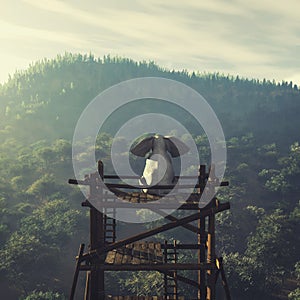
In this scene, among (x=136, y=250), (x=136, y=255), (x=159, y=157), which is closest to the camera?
(x=136, y=255)

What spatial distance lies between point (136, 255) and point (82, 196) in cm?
4466

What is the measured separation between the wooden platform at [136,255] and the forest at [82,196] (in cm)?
2005

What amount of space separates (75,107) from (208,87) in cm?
6567

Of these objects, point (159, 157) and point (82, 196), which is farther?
point (82, 196)

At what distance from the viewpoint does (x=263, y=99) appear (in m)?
144

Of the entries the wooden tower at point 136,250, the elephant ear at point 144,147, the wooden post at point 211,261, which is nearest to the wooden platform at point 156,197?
the wooden tower at point 136,250

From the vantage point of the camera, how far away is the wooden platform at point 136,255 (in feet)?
30.6

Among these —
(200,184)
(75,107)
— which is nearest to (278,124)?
(75,107)

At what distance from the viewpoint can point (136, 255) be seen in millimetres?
10062

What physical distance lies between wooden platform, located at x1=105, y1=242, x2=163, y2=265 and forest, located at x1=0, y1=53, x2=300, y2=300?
20054 mm

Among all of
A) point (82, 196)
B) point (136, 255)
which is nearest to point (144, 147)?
point (136, 255)

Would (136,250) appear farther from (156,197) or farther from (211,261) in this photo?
(211,261)

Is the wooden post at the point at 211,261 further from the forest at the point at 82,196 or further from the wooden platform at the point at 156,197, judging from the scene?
the forest at the point at 82,196

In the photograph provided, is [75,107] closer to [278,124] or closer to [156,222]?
[278,124]
